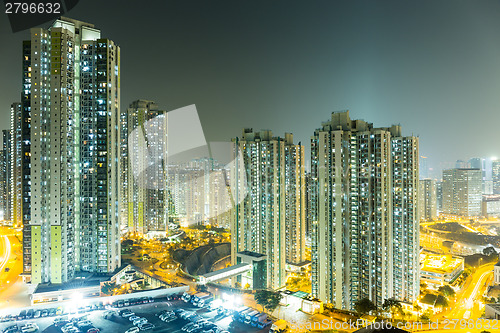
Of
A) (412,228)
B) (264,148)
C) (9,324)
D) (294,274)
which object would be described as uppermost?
(264,148)

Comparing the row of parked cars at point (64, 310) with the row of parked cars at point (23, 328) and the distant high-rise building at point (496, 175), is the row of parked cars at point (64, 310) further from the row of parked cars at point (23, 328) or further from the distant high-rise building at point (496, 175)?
the distant high-rise building at point (496, 175)

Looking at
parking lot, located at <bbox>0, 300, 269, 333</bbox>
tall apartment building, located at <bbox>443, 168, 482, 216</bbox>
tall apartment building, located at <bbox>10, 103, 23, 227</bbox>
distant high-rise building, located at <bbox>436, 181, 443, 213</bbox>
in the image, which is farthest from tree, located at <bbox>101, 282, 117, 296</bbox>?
distant high-rise building, located at <bbox>436, 181, 443, 213</bbox>

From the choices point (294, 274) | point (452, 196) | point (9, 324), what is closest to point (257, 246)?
point (294, 274)

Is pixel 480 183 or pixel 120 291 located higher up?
pixel 480 183

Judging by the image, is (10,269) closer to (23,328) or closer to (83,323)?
(23,328)

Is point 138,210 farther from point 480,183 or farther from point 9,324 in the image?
point 480,183

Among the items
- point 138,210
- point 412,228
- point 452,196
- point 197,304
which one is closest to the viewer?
point 197,304

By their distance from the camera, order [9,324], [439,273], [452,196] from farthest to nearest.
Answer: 1. [452,196]
2. [439,273]
3. [9,324]

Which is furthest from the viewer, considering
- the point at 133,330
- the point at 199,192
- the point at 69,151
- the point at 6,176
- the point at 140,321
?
the point at 199,192

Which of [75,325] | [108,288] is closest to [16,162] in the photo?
[108,288]
